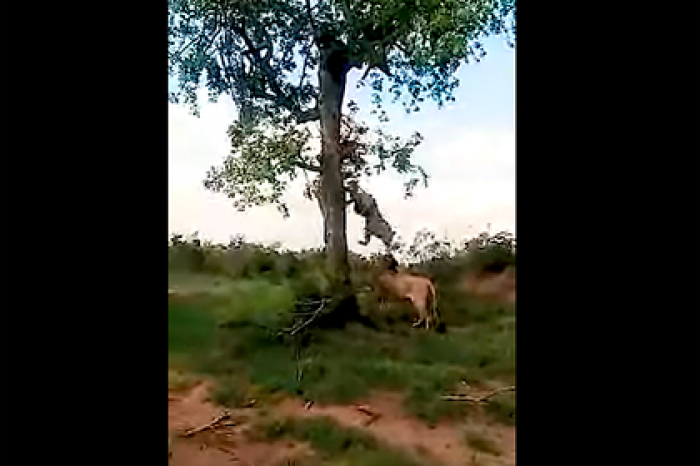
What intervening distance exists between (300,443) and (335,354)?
0.14 meters

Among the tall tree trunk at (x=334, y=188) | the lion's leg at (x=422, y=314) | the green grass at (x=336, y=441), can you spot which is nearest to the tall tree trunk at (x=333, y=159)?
the tall tree trunk at (x=334, y=188)

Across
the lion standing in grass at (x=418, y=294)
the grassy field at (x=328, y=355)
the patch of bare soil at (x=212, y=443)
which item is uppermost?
the lion standing in grass at (x=418, y=294)

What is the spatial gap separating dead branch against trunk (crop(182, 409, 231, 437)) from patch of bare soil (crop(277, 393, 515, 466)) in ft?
0.25

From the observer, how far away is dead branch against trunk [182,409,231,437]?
1.20 meters

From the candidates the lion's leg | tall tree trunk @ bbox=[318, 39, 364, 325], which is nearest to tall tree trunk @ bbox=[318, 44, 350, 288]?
tall tree trunk @ bbox=[318, 39, 364, 325]

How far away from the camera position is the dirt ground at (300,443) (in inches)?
47.0

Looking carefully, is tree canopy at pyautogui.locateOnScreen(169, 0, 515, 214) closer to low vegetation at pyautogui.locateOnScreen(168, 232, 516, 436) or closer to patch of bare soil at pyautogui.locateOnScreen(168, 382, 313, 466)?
low vegetation at pyautogui.locateOnScreen(168, 232, 516, 436)

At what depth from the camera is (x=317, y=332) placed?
126 centimetres

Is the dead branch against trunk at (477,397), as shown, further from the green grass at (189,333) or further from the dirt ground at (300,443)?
the green grass at (189,333)
